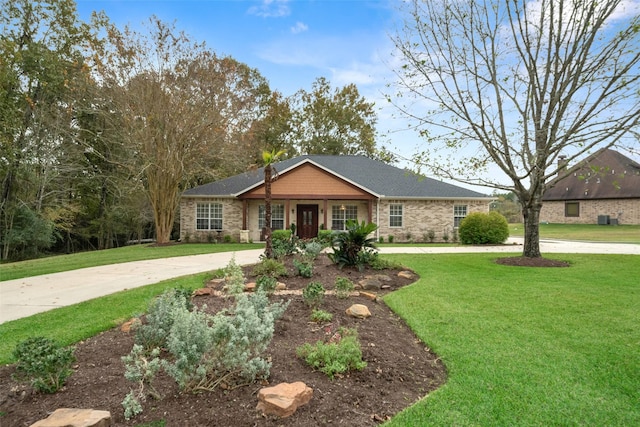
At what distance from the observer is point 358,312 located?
461 centimetres

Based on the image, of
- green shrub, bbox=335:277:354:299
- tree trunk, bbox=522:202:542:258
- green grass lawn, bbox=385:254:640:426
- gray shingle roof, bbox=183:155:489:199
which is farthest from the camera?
gray shingle roof, bbox=183:155:489:199

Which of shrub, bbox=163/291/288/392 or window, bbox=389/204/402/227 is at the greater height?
window, bbox=389/204/402/227

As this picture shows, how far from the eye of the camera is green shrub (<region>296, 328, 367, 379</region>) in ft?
9.78

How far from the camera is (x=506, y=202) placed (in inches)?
1510

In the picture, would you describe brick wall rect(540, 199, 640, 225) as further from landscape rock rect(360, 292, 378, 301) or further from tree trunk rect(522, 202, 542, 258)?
landscape rock rect(360, 292, 378, 301)

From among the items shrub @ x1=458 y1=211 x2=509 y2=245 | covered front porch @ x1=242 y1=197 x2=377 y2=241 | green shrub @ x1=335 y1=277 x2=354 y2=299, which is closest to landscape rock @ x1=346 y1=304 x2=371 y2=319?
green shrub @ x1=335 y1=277 x2=354 y2=299

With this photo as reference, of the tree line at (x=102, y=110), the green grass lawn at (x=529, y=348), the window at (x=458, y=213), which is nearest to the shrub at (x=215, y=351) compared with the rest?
the green grass lawn at (x=529, y=348)

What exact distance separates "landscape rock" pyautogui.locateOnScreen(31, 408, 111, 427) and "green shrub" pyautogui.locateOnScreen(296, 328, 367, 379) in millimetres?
1539

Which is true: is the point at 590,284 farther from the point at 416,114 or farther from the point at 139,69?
the point at 139,69

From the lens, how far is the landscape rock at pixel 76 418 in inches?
84.3

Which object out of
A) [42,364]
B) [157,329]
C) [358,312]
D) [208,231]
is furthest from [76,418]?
[208,231]

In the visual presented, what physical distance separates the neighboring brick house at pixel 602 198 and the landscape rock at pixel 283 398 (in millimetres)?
28010

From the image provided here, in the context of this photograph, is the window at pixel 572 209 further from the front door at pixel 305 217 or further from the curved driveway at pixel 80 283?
the curved driveway at pixel 80 283

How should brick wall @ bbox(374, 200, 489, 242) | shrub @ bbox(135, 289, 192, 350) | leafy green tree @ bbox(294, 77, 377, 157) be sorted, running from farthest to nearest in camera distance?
leafy green tree @ bbox(294, 77, 377, 157), brick wall @ bbox(374, 200, 489, 242), shrub @ bbox(135, 289, 192, 350)
